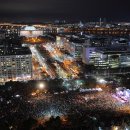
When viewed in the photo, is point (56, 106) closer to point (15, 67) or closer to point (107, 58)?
point (15, 67)

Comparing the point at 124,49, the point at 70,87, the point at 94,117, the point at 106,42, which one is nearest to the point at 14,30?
the point at 106,42

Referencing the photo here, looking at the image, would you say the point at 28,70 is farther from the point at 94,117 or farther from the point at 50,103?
the point at 94,117

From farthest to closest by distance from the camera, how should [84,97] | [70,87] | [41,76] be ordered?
[41,76], [70,87], [84,97]

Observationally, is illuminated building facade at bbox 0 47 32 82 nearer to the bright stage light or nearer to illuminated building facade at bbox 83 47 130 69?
the bright stage light

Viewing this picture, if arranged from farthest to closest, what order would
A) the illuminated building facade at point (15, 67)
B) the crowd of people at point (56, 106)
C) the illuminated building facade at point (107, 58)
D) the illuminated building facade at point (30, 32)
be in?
the illuminated building facade at point (30, 32) < the illuminated building facade at point (107, 58) < the illuminated building facade at point (15, 67) < the crowd of people at point (56, 106)

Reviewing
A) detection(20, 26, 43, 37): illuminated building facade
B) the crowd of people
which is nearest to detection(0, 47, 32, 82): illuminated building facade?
the crowd of people

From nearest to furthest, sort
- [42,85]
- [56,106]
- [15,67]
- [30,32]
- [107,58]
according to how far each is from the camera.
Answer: [56,106] → [42,85] → [15,67] → [107,58] → [30,32]

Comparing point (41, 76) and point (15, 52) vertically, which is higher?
point (15, 52)

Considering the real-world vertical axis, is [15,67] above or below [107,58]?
below

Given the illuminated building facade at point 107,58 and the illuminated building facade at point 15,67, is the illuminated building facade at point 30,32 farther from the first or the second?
the illuminated building facade at point 15,67

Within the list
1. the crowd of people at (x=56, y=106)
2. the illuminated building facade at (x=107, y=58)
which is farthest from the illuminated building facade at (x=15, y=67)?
the illuminated building facade at (x=107, y=58)

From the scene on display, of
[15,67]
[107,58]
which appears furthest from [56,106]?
[107,58]
